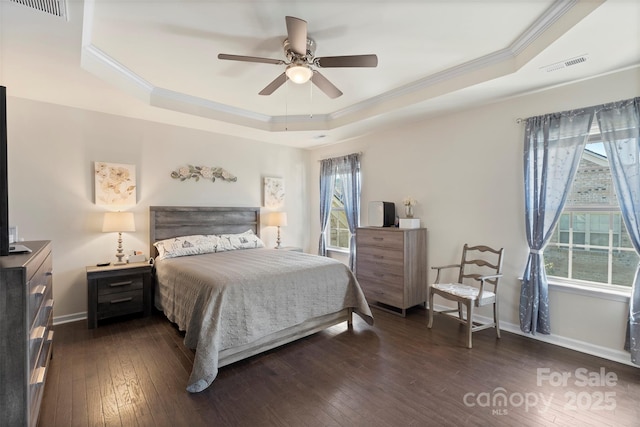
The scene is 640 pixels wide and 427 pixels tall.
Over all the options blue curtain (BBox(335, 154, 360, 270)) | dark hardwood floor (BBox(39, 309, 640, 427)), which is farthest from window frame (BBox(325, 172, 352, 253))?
dark hardwood floor (BBox(39, 309, 640, 427))

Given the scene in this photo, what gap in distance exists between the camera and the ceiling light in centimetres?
225

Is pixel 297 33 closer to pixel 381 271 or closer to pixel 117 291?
pixel 381 271

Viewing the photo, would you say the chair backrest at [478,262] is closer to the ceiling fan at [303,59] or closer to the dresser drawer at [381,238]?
the dresser drawer at [381,238]

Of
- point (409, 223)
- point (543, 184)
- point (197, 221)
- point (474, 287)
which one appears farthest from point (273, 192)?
point (543, 184)

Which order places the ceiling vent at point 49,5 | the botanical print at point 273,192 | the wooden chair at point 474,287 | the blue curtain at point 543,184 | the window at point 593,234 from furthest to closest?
the botanical print at point 273,192, the wooden chair at point 474,287, the blue curtain at point 543,184, the window at point 593,234, the ceiling vent at point 49,5

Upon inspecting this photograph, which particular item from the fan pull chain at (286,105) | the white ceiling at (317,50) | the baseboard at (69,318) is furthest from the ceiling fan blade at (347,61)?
the baseboard at (69,318)

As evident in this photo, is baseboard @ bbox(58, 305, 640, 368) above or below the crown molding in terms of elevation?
below

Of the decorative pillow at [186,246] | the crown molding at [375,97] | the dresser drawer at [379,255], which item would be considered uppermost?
the crown molding at [375,97]

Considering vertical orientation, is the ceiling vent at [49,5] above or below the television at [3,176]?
above

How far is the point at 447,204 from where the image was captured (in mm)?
3654

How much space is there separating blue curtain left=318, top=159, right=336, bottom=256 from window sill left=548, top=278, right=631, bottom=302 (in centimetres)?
334

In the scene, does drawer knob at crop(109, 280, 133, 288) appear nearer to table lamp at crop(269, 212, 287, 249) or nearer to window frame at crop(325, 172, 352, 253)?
table lamp at crop(269, 212, 287, 249)

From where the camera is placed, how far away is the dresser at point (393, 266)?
11.7 ft

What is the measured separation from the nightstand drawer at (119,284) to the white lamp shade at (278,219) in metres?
2.11
